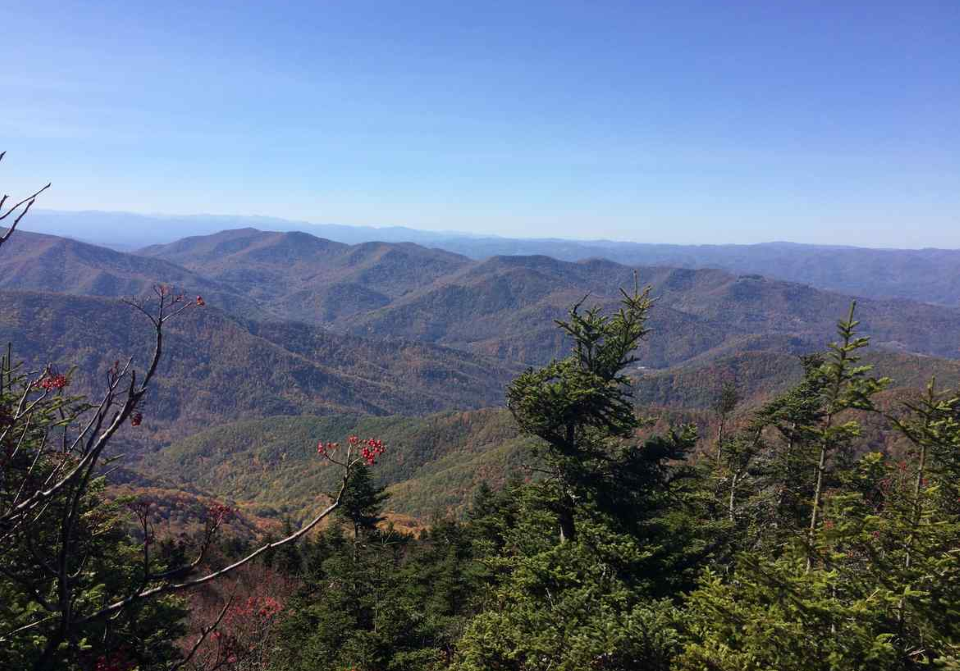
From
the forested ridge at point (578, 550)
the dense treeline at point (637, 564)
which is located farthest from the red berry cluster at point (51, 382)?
the dense treeline at point (637, 564)

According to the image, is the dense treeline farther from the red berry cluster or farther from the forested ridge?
the red berry cluster

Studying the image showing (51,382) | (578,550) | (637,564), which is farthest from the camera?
(637,564)

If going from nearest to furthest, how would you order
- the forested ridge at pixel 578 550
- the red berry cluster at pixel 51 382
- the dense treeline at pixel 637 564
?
the forested ridge at pixel 578 550
the red berry cluster at pixel 51 382
the dense treeline at pixel 637 564

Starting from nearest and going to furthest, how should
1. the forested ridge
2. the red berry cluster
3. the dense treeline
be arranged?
the forested ridge
the red berry cluster
the dense treeline

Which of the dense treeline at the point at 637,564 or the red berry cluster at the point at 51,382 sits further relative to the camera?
the dense treeline at the point at 637,564

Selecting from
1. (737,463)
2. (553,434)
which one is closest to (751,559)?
(553,434)

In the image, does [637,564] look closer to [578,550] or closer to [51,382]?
[578,550]

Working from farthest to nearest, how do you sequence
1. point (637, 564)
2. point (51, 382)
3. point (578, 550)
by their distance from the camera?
point (637, 564)
point (578, 550)
point (51, 382)

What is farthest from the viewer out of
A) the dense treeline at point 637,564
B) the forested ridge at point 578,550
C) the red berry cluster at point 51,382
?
the dense treeline at point 637,564

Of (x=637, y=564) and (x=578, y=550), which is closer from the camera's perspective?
(x=578, y=550)

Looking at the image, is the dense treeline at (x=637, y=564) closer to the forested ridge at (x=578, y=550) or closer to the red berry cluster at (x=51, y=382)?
the forested ridge at (x=578, y=550)

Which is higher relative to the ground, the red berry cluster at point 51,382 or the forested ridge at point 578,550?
the red berry cluster at point 51,382

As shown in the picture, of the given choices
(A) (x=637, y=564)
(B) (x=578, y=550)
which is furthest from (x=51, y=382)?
(A) (x=637, y=564)

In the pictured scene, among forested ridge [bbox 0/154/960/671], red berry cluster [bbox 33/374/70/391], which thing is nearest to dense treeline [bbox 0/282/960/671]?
forested ridge [bbox 0/154/960/671]
